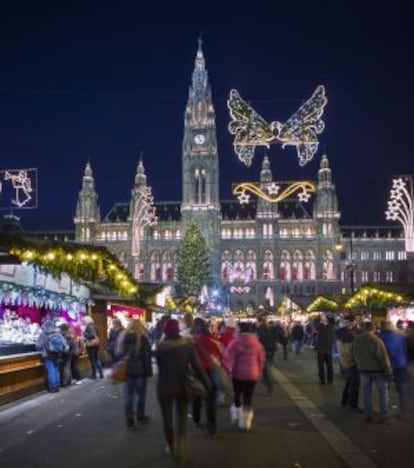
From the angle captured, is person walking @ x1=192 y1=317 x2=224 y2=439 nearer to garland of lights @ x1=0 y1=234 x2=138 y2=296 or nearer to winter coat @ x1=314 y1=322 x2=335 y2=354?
winter coat @ x1=314 y1=322 x2=335 y2=354

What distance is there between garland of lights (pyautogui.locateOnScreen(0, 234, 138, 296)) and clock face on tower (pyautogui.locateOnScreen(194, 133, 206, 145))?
88310 mm

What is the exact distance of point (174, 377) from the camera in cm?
771

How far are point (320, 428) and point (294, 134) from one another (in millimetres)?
11772

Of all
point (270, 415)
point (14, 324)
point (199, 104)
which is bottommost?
point (270, 415)

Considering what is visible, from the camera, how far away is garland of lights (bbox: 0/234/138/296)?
16562mm

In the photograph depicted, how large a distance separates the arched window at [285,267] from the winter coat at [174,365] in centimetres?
11088

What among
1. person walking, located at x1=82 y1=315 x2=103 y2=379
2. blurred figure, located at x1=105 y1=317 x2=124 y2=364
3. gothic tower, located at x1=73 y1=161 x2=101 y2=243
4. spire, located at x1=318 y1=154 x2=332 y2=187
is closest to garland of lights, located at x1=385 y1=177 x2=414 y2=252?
person walking, located at x1=82 y1=315 x2=103 y2=379

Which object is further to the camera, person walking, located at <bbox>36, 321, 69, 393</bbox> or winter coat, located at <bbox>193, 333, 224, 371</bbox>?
person walking, located at <bbox>36, 321, 69, 393</bbox>

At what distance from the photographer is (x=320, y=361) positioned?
1741 centimetres

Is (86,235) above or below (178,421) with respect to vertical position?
above

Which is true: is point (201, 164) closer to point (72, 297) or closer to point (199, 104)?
point (199, 104)

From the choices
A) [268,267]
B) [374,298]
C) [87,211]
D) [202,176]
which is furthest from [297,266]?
[374,298]

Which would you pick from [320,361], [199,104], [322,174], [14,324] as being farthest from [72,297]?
[322,174]

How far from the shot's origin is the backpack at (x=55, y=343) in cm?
1505
